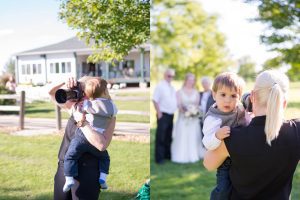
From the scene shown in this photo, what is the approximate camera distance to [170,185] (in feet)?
17.9

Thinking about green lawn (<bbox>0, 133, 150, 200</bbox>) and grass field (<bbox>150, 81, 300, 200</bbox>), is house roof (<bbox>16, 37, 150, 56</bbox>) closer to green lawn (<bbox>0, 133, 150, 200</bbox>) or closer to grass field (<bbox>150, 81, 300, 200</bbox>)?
green lawn (<bbox>0, 133, 150, 200</bbox>)

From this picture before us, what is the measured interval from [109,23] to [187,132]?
3.92m

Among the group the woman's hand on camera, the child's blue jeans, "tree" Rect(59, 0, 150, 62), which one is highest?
"tree" Rect(59, 0, 150, 62)

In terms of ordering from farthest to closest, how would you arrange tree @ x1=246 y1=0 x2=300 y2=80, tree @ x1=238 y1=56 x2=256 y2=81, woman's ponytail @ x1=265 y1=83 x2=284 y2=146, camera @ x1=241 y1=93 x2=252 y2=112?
tree @ x1=238 y1=56 x2=256 y2=81 → tree @ x1=246 y1=0 x2=300 y2=80 → camera @ x1=241 y1=93 x2=252 y2=112 → woman's ponytail @ x1=265 y1=83 x2=284 y2=146

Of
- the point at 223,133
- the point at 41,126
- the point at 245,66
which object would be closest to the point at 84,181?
the point at 223,133

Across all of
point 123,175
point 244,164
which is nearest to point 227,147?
point 244,164

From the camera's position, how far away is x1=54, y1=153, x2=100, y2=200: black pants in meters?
2.28

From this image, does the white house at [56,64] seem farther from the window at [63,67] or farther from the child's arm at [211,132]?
the child's arm at [211,132]

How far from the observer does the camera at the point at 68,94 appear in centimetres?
219

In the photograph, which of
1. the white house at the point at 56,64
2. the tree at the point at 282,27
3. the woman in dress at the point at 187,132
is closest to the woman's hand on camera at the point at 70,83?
the white house at the point at 56,64

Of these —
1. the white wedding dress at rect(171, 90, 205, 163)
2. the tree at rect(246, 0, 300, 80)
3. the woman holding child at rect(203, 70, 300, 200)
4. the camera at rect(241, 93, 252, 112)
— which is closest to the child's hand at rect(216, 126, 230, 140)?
the woman holding child at rect(203, 70, 300, 200)

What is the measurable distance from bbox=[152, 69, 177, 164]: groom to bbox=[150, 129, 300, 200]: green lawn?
25cm

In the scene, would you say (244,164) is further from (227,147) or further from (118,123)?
(118,123)

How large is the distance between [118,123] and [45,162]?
654 millimetres
